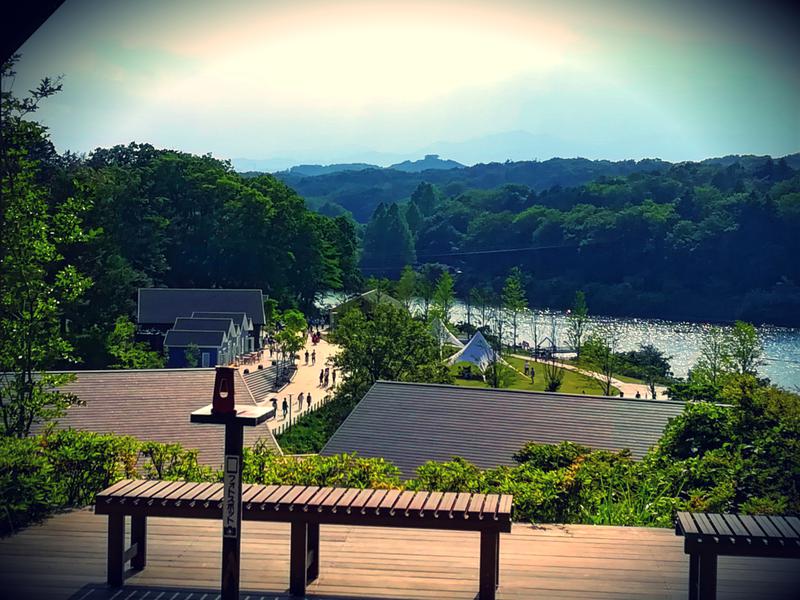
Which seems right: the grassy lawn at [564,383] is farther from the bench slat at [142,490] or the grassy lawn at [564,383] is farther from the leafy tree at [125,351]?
the bench slat at [142,490]

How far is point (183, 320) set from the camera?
41594 millimetres

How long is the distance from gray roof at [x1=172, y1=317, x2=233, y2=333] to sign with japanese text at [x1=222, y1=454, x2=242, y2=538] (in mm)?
36591

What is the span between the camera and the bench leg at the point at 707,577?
4.09m

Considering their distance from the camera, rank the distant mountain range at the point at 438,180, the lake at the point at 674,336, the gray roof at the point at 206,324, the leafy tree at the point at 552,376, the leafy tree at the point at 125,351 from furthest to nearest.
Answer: the distant mountain range at the point at 438,180
the lake at the point at 674,336
the gray roof at the point at 206,324
the leafy tree at the point at 552,376
the leafy tree at the point at 125,351

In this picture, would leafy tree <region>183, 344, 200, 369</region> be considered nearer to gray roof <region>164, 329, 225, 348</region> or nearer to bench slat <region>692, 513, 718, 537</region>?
gray roof <region>164, 329, 225, 348</region>

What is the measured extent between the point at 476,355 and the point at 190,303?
13307 mm

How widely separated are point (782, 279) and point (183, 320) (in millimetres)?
38813

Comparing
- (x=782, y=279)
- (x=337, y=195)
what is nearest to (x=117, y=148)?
(x=782, y=279)

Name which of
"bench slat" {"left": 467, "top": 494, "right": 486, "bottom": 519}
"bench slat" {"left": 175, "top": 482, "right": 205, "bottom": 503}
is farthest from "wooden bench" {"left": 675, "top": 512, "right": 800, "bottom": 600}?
"bench slat" {"left": 175, "top": 482, "right": 205, "bottom": 503}

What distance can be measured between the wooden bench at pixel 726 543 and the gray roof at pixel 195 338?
3564cm

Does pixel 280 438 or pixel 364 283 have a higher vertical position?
pixel 364 283

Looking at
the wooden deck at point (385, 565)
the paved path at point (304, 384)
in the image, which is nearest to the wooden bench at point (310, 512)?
the wooden deck at point (385, 565)

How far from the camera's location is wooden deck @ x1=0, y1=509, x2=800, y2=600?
4473mm

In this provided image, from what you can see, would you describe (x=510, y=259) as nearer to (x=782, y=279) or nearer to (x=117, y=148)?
(x=782, y=279)
